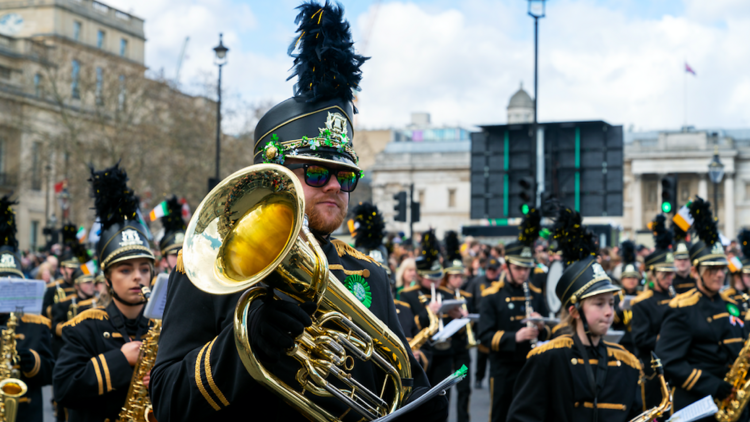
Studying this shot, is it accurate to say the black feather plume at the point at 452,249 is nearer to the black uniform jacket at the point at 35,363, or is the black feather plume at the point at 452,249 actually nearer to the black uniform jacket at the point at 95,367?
the black uniform jacket at the point at 35,363

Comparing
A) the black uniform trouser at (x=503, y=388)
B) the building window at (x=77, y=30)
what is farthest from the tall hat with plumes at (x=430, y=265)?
the building window at (x=77, y=30)

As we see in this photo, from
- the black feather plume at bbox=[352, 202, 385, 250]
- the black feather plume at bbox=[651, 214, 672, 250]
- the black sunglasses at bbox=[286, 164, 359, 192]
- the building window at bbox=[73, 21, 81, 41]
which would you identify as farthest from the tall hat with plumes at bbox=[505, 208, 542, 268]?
the building window at bbox=[73, 21, 81, 41]

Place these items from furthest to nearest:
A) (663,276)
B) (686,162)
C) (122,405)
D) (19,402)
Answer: (686,162)
(663,276)
(19,402)
(122,405)

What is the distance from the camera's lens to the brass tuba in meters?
2.51

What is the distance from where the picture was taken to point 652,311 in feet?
34.4

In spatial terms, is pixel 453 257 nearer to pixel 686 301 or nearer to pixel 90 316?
pixel 686 301

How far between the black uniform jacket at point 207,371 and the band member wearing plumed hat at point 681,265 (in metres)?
9.34

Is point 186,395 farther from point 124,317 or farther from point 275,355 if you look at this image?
point 124,317

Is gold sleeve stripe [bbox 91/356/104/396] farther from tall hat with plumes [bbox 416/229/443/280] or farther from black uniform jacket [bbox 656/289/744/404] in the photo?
tall hat with plumes [bbox 416/229/443/280]

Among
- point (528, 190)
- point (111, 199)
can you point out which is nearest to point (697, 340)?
point (111, 199)

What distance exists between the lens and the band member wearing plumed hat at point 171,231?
31.1ft

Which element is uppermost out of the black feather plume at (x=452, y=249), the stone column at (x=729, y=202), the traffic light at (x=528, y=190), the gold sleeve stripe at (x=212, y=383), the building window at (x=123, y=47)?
the building window at (x=123, y=47)

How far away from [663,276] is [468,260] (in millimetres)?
11882

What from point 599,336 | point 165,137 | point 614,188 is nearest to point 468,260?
point 614,188
